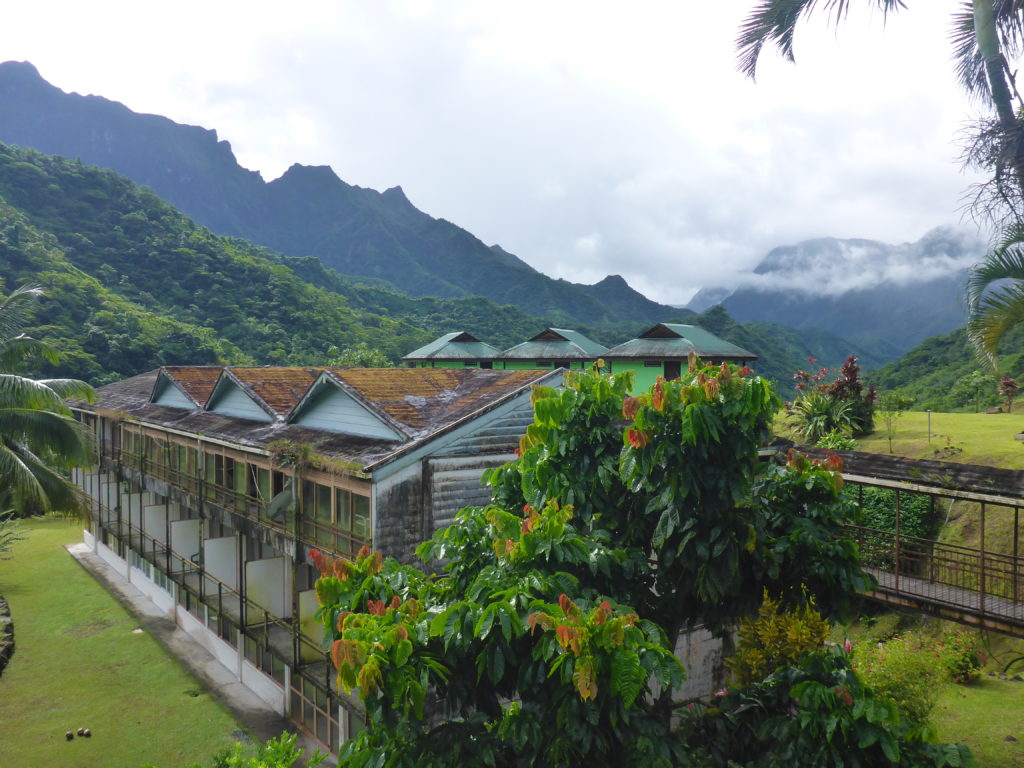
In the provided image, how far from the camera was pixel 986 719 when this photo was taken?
40.0 feet

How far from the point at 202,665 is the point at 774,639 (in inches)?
664

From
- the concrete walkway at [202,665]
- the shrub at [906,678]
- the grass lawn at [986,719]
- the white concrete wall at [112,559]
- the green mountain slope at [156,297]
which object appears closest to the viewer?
the shrub at [906,678]

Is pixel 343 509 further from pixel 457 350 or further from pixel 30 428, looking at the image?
pixel 457 350

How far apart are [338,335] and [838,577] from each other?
211 feet

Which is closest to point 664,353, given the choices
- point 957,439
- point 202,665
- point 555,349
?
point 555,349

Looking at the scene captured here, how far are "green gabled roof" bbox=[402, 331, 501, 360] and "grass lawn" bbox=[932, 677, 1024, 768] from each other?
36.8m

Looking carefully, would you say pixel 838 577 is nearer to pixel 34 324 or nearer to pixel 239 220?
pixel 34 324

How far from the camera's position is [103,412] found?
26266 mm

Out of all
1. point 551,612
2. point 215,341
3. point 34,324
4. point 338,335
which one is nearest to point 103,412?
point 551,612

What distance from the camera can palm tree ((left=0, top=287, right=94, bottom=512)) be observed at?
62.0 ft

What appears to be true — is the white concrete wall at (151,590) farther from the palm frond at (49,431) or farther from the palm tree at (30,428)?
the palm frond at (49,431)

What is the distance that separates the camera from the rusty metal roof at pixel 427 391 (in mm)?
15289

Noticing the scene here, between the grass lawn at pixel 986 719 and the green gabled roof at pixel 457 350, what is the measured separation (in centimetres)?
3684

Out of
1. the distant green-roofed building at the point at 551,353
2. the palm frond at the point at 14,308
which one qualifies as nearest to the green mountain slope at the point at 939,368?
the distant green-roofed building at the point at 551,353
